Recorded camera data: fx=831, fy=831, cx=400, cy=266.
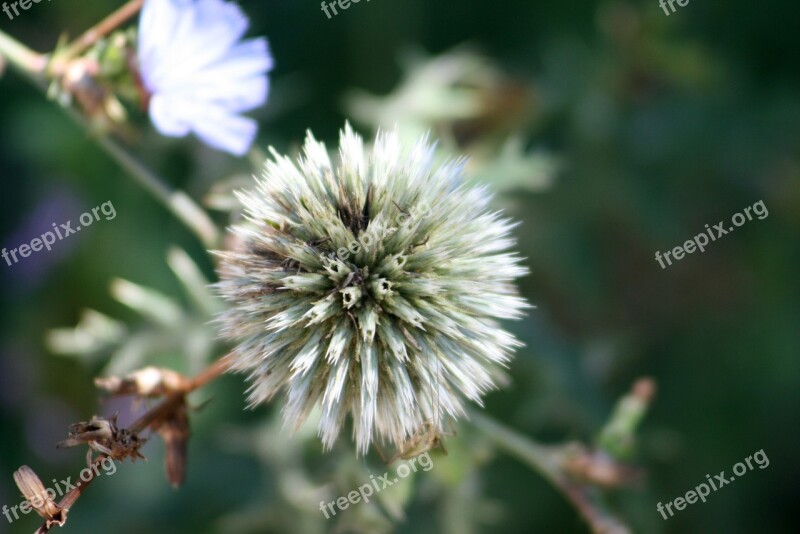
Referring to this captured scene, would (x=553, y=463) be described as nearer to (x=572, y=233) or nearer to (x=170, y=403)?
(x=170, y=403)

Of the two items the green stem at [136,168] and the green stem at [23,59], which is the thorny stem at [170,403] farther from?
the green stem at [23,59]

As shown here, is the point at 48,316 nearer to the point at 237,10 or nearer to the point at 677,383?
the point at 237,10

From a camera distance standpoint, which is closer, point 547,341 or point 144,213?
point 547,341

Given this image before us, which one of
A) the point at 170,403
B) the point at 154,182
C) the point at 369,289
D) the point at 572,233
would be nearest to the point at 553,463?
the point at 369,289

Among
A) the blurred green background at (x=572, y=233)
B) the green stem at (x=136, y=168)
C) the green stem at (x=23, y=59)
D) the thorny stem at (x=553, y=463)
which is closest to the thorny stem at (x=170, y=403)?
the green stem at (x=136, y=168)

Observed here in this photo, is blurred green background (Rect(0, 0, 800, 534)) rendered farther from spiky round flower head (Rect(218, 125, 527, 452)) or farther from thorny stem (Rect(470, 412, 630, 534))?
spiky round flower head (Rect(218, 125, 527, 452))

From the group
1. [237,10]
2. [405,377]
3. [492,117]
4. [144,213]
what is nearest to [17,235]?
[144,213]
